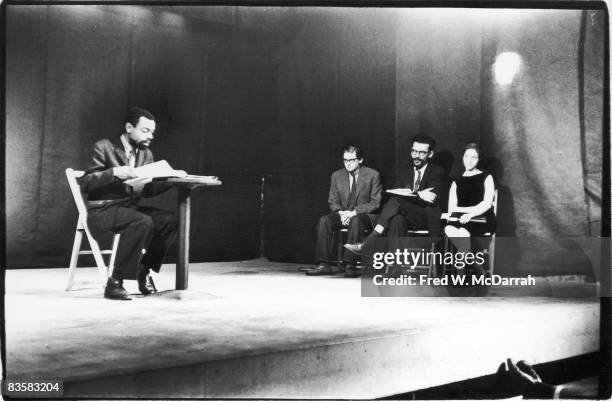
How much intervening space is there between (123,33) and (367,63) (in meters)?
1.86

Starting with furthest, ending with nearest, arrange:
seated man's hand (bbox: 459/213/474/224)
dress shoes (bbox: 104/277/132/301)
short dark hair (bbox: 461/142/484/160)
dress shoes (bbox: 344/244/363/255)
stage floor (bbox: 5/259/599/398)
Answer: dress shoes (bbox: 344/244/363/255) → short dark hair (bbox: 461/142/484/160) → seated man's hand (bbox: 459/213/474/224) → dress shoes (bbox: 104/277/132/301) → stage floor (bbox: 5/259/599/398)

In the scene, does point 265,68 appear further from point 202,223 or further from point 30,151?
point 30,151

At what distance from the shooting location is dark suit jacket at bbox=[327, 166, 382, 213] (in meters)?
4.62

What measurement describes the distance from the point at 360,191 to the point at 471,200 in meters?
0.95

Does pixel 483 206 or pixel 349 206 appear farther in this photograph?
pixel 349 206

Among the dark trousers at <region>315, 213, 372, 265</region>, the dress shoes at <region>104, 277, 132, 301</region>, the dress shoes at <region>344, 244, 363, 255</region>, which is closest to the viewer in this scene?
the dress shoes at <region>104, 277, 132, 301</region>

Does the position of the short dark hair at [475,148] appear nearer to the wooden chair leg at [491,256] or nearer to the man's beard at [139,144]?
the wooden chair leg at [491,256]

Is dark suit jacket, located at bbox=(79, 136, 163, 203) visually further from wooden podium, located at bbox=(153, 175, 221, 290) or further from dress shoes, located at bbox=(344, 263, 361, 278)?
dress shoes, located at bbox=(344, 263, 361, 278)

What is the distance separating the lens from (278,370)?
247 cm

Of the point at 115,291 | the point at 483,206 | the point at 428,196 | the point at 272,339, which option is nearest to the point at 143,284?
the point at 115,291

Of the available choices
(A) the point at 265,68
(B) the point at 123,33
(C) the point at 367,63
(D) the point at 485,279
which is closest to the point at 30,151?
(B) the point at 123,33

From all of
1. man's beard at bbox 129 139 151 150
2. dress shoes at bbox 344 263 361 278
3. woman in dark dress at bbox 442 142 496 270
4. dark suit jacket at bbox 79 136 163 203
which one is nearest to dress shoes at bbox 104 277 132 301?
dark suit jacket at bbox 79 136 163 203

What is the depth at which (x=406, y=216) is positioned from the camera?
4359mm

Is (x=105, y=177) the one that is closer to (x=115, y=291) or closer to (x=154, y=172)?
(x=154, y=172)
